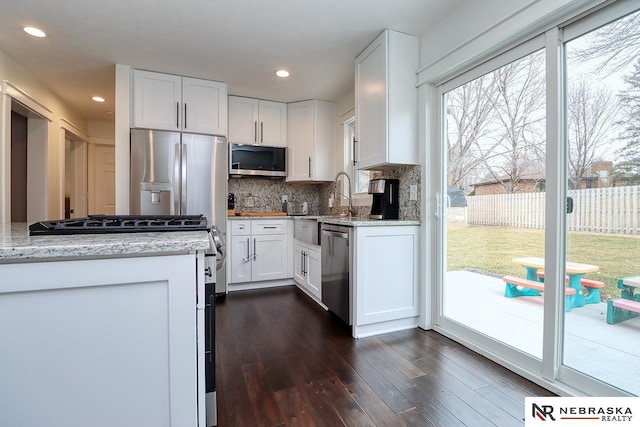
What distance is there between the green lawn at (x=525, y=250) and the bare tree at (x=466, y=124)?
438 millimetres

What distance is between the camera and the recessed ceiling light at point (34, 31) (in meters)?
2.34

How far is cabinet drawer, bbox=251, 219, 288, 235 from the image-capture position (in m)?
3.58

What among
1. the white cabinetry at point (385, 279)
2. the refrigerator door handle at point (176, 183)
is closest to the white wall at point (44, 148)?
the refrigerator door handle at point (176, 183)

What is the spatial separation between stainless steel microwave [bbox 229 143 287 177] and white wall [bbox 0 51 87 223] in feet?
6.84

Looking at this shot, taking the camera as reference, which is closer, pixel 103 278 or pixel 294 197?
pixel 103 278

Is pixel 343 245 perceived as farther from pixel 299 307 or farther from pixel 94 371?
pixel 94 371

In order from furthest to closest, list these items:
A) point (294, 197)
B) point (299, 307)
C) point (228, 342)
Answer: point (294, 197), point (299, 307), point (228, 342)

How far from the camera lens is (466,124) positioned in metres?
2.24

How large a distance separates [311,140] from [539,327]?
3020mm

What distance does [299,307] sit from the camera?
298 cm

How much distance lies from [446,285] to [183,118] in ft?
9.95

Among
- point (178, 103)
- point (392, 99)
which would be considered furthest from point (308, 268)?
point (178, 103)

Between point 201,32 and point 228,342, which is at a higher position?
point 201,32

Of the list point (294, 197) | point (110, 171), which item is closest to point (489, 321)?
point (294, 197)
